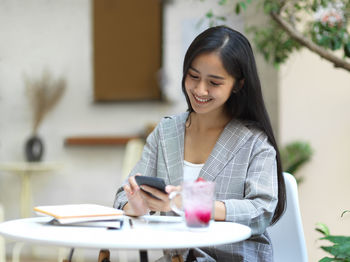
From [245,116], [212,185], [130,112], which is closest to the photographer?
[212,185]

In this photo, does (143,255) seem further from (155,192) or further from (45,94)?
(45,94)

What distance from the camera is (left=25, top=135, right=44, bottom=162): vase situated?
4.68 metres

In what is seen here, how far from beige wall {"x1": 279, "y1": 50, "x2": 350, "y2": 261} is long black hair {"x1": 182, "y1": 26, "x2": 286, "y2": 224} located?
1.96 m

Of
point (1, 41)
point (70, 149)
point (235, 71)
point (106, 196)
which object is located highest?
point (1, 41)

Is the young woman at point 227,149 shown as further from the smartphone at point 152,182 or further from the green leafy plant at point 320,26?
the green leafy plant at point 320,26

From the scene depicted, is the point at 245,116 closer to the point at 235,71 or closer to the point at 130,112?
the point at 235,71

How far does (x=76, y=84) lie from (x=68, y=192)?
2.80 ft

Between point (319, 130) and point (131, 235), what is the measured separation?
2634 mm

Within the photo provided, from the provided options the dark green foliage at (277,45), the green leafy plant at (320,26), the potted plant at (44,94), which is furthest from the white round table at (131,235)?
the potted plant at (44,94)

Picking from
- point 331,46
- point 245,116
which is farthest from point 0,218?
point 331,46

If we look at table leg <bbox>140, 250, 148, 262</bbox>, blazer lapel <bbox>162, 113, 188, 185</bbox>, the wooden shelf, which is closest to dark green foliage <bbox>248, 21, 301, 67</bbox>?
blazer lapel <bbox>162, 113, 188, 185</bbox>

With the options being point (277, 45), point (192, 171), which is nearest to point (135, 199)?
point (192, 171)

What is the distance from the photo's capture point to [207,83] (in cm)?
163

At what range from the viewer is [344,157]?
3586 millimetres
